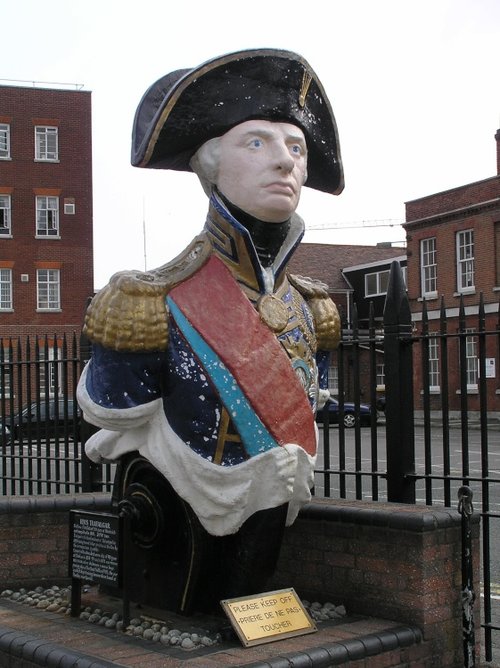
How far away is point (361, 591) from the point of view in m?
4.81

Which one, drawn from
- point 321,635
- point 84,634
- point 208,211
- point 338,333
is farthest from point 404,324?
point 84,634

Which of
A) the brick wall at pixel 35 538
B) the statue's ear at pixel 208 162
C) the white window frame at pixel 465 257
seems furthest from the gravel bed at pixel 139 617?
the white window frame at pixel 465 257

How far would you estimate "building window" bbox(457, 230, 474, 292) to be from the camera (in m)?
27.2

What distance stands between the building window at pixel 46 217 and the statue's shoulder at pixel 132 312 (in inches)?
1176

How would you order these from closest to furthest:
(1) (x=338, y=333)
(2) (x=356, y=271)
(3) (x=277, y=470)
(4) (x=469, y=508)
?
(3) (x=277, y=470), (4) (x=469, y=508), (1) (x=338, y=333), (2) (x=356, y=271)

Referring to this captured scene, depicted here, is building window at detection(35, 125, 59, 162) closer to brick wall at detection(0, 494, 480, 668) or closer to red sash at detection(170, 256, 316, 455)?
brick wall at detection(0, 494, 480, 668)

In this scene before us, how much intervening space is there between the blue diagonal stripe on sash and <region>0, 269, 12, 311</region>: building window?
96.7ft

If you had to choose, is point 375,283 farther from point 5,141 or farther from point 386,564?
point 386,564

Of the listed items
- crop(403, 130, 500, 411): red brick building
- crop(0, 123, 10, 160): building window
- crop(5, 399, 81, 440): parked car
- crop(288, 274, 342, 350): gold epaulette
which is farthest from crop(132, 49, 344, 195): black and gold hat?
crop(0, 123, 10, 160): building window

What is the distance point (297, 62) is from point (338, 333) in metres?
1.48

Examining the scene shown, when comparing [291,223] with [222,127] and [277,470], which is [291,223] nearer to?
[222,127]

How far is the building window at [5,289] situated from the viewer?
107ft

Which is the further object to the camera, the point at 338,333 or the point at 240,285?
the point at 338,333

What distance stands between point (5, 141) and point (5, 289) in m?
5.31
